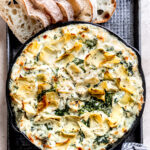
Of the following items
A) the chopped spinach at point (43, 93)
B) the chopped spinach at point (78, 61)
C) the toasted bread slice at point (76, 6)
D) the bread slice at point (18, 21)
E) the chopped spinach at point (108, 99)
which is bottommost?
the chopped spinach at point (108, 99)

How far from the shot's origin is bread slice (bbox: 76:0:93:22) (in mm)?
2701

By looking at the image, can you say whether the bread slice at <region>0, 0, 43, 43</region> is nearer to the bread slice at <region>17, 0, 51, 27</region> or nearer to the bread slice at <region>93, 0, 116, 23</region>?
the bread slice at <region>17, 0, 51, 27</region>

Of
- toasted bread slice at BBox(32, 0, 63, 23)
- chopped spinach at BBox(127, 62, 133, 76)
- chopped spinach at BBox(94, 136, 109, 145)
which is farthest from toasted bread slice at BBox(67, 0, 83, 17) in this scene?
chopped spinach at BBox(94, 136, 109, 145)

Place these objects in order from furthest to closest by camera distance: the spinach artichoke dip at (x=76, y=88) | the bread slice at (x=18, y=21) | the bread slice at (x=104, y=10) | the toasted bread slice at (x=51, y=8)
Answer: the bread slice at (x=104, y=10), the bread slice at (x=18, y=21), the toasted bread slice at (x=51, y=8), the spinach artichoke dip at (x=76, y=88)

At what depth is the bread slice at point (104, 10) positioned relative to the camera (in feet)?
9.57

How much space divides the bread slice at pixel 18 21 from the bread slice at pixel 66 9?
0.25m

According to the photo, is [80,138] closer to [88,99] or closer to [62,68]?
[88,99]

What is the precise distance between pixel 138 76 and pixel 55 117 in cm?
77

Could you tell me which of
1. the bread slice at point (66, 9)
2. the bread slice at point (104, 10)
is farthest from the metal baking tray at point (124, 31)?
the bread slice at point (66, 9)

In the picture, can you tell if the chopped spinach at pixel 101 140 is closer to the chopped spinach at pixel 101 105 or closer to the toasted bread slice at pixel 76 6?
the chopped spinach at pixel 101 105

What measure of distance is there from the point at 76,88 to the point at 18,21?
2.77ft

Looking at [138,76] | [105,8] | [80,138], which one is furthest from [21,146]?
[105,8]

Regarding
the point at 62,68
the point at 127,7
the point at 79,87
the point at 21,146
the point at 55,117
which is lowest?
the point at 21,146

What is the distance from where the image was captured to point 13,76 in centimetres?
246
